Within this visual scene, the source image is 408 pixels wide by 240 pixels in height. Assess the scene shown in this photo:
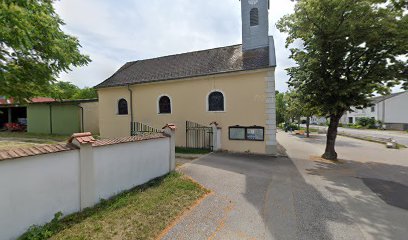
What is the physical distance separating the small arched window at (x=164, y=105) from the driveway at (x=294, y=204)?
6.93m

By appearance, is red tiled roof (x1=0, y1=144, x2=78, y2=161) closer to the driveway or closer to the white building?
the driveway

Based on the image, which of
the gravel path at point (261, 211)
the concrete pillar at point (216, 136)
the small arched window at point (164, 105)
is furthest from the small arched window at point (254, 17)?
the gravel path at point (261, 211)

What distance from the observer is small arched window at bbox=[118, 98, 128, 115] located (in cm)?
1750

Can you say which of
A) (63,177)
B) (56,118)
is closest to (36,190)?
(63,177)

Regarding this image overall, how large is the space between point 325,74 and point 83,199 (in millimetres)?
11759

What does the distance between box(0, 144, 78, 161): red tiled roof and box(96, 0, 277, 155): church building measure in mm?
9555

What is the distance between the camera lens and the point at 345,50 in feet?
34.6

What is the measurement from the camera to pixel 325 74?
10820 mm

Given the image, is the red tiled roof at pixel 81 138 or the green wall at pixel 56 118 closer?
the red tiled roof at pixel 81 138

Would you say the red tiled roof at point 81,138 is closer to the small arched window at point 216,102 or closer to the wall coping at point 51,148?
the wall coping at point 51,148

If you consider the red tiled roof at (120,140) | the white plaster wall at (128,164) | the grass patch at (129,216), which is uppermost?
the red tiled roof at (120,140)

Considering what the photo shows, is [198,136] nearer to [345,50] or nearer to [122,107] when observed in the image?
[122,107]

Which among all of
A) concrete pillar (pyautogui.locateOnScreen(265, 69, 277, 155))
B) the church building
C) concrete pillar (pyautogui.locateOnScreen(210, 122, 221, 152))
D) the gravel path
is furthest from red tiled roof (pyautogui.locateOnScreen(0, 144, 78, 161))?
concrete pillar (pyautogui.locateOnScreen(265, 69, 277, 155))

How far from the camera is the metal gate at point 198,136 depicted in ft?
44.9
